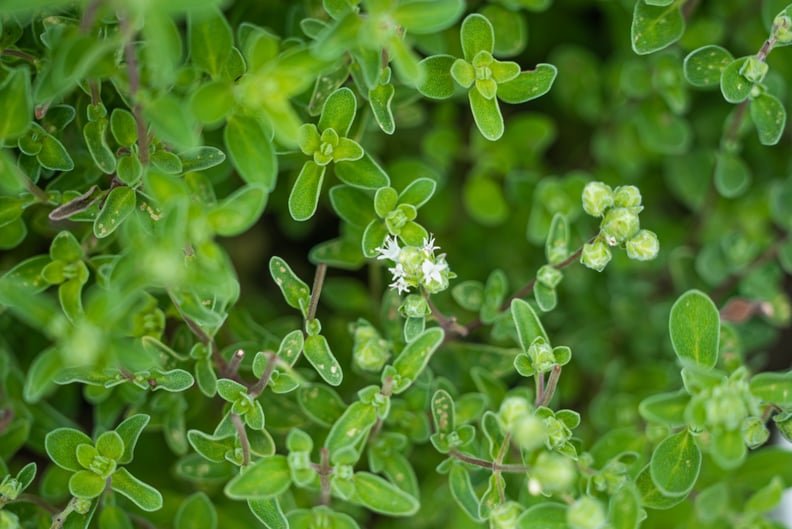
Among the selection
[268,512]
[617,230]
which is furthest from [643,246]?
[268,512]

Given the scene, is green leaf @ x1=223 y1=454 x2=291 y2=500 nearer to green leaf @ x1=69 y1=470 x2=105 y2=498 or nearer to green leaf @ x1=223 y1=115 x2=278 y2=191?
green leaf @ x1=69 y1=470 x2=105 y2=498

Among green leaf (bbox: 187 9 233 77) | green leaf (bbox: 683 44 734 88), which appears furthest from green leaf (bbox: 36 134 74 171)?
green leaf (bbox: 683 44 734 88)

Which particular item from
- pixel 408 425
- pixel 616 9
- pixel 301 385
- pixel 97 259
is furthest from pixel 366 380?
pixel 616 9

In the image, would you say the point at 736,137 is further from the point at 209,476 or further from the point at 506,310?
the point at 209,476

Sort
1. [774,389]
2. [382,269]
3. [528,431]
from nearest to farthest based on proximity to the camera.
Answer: [528,431], [774,389], [382,269]

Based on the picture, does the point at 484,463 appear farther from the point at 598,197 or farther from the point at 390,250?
the point at 598,197

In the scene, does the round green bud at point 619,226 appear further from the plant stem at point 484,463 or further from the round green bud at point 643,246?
the plant stem at point 484,463
